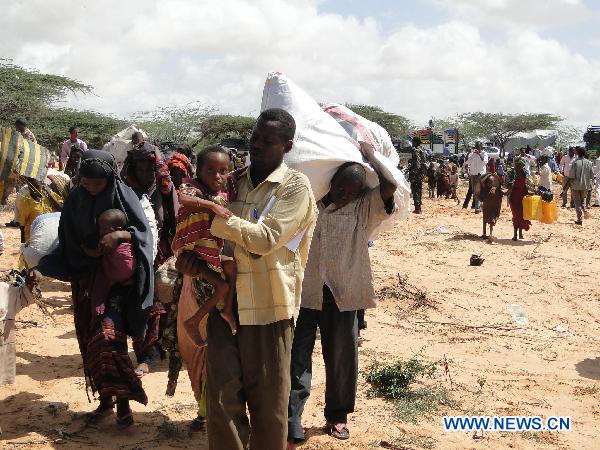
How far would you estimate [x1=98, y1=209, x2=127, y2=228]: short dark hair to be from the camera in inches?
154

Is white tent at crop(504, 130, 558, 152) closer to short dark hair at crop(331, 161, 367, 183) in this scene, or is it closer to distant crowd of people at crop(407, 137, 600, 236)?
distant crowd of people at crop(407, 137, 600, 236)

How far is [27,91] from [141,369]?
1895 cm

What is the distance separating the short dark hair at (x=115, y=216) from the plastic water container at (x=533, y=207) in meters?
9.60

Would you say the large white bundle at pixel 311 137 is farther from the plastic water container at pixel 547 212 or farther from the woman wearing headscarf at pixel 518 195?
the plastic water container at pixel 547 212

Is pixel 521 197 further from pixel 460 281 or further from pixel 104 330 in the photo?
pixel 104 330

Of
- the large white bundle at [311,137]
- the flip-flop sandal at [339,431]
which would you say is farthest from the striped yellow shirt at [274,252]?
the flip-flop sandal at [339,431]

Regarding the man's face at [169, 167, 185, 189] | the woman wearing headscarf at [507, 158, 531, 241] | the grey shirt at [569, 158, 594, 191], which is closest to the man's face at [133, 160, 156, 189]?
the man's face at [169, 167, 185, 189]

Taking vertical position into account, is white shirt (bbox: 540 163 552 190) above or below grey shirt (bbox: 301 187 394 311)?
above

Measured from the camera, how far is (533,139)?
Answer: 136ft

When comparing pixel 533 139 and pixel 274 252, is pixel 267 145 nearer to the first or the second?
pixel 274 252

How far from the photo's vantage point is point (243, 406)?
117 inches

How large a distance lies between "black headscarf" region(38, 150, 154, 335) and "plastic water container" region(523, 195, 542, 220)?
9.49m

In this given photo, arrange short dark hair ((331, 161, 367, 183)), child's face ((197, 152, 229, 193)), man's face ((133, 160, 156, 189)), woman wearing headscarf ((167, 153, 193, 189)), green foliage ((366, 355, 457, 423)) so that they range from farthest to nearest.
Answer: woman wearing headscarf ((167, 153, 193, 189)) < man's face ((133, 160, 156, 189)) < green foliage ((366, 355, 457, 423)) < short dark hair ((331, 161, 367, 183)) < child's face ((197, 152, 229, 193))

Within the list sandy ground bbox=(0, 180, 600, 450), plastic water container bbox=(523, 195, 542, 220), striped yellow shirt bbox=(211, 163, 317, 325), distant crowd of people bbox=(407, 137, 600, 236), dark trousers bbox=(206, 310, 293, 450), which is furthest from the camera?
distant crowd of people bbox=(407, 137, 600, 236)
